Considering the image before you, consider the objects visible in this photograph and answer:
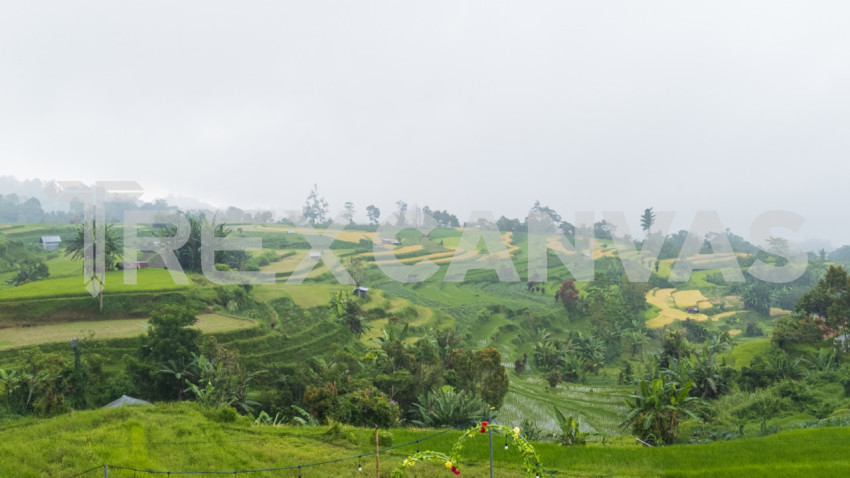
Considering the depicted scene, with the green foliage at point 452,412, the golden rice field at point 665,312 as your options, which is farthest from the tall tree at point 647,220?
the green foliage at point 452,412

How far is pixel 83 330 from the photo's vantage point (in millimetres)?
20266

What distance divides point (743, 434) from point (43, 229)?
60.3 m

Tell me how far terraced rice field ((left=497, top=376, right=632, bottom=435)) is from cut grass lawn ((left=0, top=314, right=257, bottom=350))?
1386 centimetres

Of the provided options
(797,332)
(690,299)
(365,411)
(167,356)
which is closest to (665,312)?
(690,299)

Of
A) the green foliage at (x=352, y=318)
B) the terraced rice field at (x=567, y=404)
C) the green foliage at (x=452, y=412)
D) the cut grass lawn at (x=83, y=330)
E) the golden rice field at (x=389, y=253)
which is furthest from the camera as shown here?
the golden rice field at (x=389, y=253)

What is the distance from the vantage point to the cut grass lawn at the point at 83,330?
18.7m

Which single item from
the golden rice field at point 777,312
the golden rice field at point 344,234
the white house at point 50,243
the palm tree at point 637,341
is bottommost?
the palm tree at point 637,341

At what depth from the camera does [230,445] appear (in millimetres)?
10539

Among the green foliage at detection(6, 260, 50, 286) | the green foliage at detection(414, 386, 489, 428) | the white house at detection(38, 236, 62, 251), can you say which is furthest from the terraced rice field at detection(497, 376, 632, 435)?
the white house at detection(38, 236, 62, 251)

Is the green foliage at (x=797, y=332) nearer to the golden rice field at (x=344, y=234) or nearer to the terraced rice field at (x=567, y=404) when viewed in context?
the terraced rice field at (x=567, y=404)

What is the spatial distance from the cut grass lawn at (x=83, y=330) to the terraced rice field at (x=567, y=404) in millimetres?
13861

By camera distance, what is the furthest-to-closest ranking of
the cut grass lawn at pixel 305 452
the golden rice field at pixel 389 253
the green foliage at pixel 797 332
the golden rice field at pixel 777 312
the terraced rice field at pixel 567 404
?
1. the golden rice field at pixel 389 253
2. the golden rice field at pixel 777 312
3. the green foliage at pixel 797 332
4. the terraced rice field at pixel 567 404
5. the cut grass lawn at pixel 305 452

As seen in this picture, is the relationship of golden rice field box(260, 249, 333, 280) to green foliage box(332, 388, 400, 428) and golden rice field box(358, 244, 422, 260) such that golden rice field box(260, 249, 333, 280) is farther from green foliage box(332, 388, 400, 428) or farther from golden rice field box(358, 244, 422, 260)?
green foliage box(332, 388, 400, 428)

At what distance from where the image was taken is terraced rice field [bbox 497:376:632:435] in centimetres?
2128
